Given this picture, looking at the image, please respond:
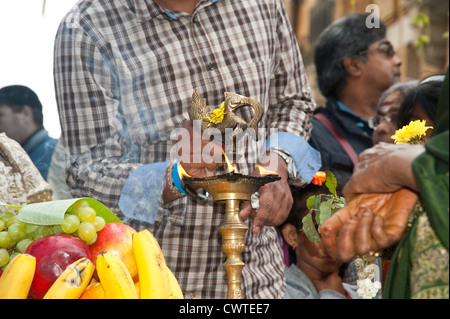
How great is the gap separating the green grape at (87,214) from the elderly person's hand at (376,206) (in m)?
0.57

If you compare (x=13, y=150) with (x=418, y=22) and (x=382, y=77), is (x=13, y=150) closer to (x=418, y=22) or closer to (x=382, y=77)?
(x=382, y=77)

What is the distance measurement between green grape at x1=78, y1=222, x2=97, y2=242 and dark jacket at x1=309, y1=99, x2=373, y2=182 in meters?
1.85

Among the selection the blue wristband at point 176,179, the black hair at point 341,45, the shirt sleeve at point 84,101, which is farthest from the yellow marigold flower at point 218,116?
the black hair at point 341,45

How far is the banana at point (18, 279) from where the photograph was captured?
4.04 feet

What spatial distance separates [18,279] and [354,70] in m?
2.86

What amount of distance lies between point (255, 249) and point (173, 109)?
67 cm

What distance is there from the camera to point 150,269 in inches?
51.6

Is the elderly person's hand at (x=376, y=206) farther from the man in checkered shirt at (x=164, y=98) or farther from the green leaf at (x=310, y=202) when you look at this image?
the man in checkered shirt at (x=164, y=98)

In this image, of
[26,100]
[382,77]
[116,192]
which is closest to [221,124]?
[116,192]

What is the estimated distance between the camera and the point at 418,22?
7.12 meters

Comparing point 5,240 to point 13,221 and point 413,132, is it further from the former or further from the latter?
point 413,132

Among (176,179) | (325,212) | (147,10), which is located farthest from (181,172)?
(147,10)

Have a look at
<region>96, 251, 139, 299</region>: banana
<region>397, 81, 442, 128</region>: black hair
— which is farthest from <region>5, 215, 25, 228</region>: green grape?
<region>397, 81, 442, 128</region>: black hair

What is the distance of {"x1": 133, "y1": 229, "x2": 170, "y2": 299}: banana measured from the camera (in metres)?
1.27
